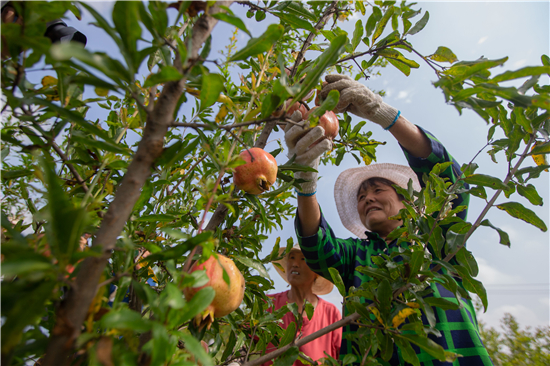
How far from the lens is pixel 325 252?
207cm

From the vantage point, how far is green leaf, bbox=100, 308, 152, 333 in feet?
1.14

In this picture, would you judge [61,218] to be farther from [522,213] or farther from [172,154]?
[522,213]

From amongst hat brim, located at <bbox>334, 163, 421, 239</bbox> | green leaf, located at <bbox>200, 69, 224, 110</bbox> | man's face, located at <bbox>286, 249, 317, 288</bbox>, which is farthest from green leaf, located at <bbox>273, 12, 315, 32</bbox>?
man's face, located at <bbox>286, 249, 317, 288</bbox>

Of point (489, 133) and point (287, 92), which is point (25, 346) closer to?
point (287, 92)

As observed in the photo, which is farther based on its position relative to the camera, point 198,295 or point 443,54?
point 443,54

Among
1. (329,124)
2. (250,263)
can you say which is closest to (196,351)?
(250,263)

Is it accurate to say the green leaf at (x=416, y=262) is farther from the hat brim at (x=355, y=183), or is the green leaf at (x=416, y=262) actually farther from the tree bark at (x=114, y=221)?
the hat brim at (x=355, y=183)

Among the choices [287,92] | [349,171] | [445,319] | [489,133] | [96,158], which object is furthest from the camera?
[349,171]

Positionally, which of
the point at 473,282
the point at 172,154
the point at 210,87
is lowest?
the point at 473,282

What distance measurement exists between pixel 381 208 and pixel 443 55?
5.00ft

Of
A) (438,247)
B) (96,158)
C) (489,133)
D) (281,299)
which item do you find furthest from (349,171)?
(96,158)

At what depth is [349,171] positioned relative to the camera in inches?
119

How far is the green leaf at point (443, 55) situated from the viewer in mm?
977

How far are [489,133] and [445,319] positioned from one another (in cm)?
104
